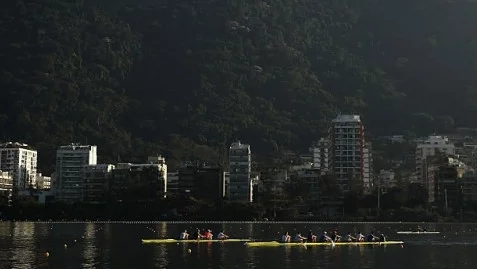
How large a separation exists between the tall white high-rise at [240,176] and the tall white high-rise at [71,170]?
123 feet

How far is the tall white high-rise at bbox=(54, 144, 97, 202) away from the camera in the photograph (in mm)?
187250

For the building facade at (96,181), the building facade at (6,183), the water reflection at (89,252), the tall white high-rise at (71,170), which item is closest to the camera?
the water reflection at (89,252)

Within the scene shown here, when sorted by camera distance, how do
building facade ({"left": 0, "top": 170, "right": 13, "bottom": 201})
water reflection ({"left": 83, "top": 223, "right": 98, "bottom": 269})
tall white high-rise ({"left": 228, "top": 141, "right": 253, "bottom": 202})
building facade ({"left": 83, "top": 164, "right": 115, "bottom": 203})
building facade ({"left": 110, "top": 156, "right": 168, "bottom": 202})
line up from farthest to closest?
building facade ({"left": 0, "top": 170, "right": 13, "bottom": 201}) → building facade ({"left": 83, "top": 164, "right": 115, "bottom": 203}) → tall white high-rise ({"left": 228, "top": 141, "right": 253, "bottom": 202}) → building facade ({"left": 110, "top": 156, "right": 168, "bottom": 202}) → water reflection ({"left": 83, "top": 223, "right": 98, "bottom": 269})

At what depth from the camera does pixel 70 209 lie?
535 ft

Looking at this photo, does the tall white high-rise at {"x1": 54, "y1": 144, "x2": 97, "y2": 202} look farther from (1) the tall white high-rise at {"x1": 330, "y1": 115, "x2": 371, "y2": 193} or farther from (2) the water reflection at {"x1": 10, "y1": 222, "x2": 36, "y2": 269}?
(2) the water reflection at {"x1": 10, "y1": 222, "x2": 36, "y2": 269}

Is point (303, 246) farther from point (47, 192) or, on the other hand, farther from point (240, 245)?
point (47, 192)

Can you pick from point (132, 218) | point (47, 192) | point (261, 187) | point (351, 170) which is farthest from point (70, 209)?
point (351, 170)

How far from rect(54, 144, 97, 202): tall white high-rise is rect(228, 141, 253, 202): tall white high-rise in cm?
3749

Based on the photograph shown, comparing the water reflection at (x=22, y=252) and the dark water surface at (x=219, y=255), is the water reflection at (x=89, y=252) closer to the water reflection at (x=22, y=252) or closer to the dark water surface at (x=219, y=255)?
the dark water surface at (x=219, y=255)

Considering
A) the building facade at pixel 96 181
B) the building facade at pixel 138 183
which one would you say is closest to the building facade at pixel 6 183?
the building facade at pixel 96 181

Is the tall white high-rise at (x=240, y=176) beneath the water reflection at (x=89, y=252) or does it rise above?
above

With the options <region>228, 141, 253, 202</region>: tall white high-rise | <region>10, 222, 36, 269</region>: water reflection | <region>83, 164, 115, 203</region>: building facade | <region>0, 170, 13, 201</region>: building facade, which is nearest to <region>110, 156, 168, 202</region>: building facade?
<region>83, 164, 115, 203</region>: building facade

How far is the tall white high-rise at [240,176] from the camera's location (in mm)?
172875

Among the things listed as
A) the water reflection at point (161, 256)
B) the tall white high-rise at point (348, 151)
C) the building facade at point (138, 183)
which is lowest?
the water reflection at point (161, 256)
